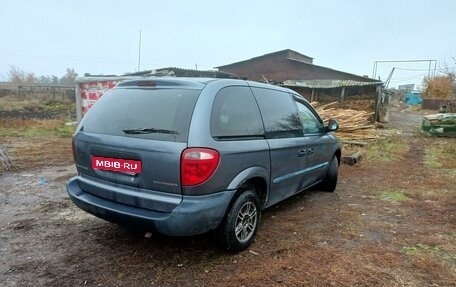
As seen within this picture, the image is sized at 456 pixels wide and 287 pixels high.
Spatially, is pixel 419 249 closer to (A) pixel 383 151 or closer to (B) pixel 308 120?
(B) pixel 308 120

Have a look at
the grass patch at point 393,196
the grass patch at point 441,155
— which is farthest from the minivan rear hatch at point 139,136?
the grass patch at point 441,155

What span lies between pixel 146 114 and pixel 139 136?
24 cm

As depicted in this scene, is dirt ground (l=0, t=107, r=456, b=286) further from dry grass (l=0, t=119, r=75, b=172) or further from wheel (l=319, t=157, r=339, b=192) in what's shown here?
dry grass (l=0, t=119, r=75, b=172)

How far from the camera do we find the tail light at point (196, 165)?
2.77 metres

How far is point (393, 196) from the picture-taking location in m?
5.62

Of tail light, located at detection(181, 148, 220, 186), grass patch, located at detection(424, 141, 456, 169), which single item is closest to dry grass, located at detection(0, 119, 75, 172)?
tail light, located at detection(181, 148, 220, 186)

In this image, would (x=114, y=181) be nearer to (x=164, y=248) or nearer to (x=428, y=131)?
(x=164, y=248)

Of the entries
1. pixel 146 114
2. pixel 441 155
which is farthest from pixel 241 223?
pixel 441 155

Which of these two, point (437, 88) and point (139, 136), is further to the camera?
point (437, 88)

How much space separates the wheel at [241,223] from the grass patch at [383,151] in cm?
622

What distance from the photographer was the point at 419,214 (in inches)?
187

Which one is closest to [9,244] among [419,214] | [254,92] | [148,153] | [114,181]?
[114,181]

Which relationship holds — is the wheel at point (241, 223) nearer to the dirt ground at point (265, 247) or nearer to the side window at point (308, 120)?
the dirt ground at point (265, 247)

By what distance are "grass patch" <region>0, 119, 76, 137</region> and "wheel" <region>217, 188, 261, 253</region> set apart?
9.37 m
